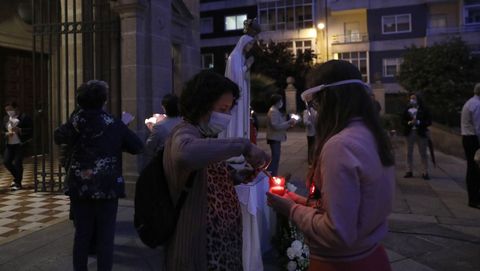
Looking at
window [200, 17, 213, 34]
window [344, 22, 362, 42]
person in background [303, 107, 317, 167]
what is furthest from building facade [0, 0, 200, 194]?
window [200, 17, 213, 34]

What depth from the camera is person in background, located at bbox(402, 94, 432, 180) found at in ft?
29.2

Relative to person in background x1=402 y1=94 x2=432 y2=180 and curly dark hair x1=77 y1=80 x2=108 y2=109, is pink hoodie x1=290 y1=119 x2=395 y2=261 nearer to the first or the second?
curly dark hair x1=77 y1=80 x2=108 y2=109

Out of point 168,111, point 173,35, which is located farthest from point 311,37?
point 168,111

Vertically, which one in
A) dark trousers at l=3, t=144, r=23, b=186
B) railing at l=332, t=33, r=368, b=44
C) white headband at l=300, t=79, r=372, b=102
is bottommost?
dark trousers at l=3, t=144, r=23, b=186

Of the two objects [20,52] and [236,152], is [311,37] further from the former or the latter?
[236,152]

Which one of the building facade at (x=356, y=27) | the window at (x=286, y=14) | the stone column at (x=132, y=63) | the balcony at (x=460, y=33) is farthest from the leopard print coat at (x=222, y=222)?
the window at (x=286, y=14)

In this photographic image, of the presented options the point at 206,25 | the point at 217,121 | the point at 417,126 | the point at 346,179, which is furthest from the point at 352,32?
the point at 346,179

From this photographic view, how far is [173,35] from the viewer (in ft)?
26.3

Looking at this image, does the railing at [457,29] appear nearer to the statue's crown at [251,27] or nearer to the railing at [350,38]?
the railing at [350,38]

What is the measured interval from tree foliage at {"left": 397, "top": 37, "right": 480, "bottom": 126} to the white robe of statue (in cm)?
1901

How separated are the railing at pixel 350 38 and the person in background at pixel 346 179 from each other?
35750mm

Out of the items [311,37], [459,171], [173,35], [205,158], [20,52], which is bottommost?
[459,171]

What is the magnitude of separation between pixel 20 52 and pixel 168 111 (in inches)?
423

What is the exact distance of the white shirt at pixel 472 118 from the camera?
646 centimetres
